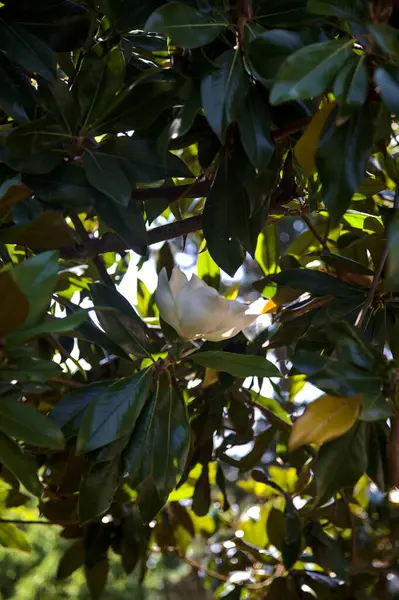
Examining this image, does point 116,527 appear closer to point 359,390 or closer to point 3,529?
point 3,529

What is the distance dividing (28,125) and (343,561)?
0.88 metres

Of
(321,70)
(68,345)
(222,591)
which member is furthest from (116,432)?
(222,591)

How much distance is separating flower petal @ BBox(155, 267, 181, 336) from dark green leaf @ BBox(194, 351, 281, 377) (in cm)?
6

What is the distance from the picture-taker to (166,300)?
2.35 ft

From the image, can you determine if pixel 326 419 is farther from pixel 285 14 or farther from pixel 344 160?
pixel 285 14

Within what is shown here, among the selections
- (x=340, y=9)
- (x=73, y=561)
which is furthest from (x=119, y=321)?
(x=73, y=561)

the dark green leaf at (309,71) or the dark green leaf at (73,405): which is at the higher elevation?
the dark green leaf at (309,71)

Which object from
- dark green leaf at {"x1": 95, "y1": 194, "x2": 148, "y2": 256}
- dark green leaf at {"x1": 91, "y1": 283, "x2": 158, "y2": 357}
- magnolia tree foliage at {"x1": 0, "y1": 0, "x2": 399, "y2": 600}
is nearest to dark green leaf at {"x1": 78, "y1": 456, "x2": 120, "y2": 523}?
magnolia tree foliage at {"x1": 0, "y1": 0, "x2": 399, "y2": 600}

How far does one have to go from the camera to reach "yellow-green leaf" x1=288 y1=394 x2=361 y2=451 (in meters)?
0.58

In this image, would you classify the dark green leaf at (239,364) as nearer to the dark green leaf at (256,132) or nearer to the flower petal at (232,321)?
the flower petal at (232,321)

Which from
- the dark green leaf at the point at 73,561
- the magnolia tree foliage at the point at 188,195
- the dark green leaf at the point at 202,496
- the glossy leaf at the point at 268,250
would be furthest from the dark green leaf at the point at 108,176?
the dark green leaf at the point at 73,561

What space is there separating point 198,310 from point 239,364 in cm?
9

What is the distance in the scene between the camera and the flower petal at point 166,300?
2.35 ft

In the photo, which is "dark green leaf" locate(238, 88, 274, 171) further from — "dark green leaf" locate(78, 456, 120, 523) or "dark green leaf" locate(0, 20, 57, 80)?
"dark green leaf" locate(78, 456, 120, 523)
